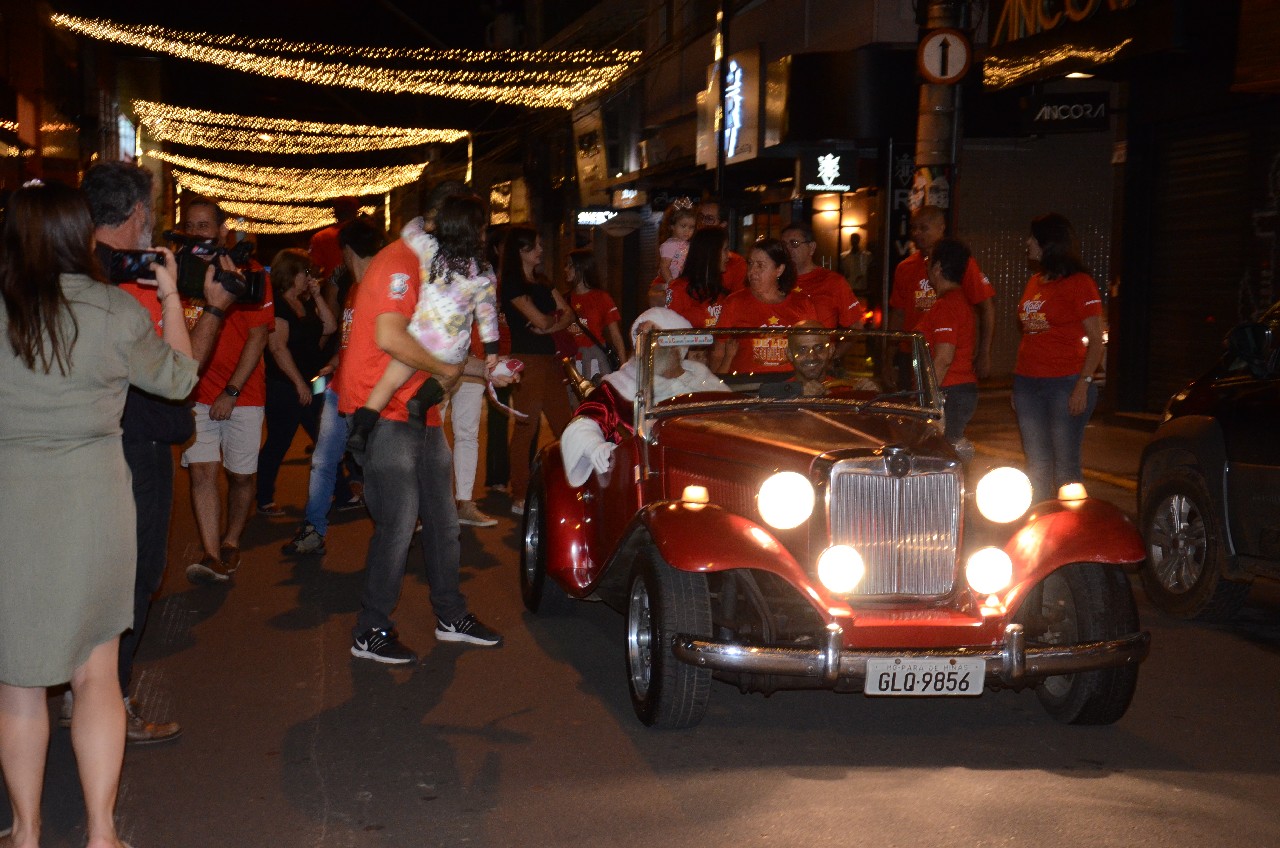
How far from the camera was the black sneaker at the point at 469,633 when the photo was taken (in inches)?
269

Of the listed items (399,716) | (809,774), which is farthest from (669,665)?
(399,716)

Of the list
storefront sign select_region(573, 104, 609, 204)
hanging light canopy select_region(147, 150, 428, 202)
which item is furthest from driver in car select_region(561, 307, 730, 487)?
storefront sign select_region(573, 104, 609, 204)

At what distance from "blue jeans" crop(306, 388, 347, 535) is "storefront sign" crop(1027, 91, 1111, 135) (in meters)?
9.72

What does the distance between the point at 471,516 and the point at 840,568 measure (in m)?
5.29

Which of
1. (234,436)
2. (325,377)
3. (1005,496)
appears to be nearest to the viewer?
(1005,496)

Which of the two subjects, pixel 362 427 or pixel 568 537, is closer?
pixel 362 427

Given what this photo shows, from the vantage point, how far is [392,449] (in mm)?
6492

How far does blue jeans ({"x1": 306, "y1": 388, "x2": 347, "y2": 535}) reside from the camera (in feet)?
29.5

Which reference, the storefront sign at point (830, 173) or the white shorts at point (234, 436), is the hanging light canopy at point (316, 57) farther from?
the white shorts at point (234, 436)

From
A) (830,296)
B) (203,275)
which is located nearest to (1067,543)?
(203,275)

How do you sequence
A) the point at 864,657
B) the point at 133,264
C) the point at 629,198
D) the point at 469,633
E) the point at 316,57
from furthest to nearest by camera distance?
1. the point at 629,198
2. the point at 316,57
3. the point at 469,633
4. the point at 864,657
5. the point at 133,264

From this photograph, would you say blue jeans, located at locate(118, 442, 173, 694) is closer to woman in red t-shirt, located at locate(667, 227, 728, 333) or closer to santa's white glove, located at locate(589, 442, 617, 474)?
santa's white glove, located at locate(589, 442, 617, 474)

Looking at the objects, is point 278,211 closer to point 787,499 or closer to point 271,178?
point 271,178

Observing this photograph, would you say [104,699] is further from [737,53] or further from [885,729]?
[737,53]
